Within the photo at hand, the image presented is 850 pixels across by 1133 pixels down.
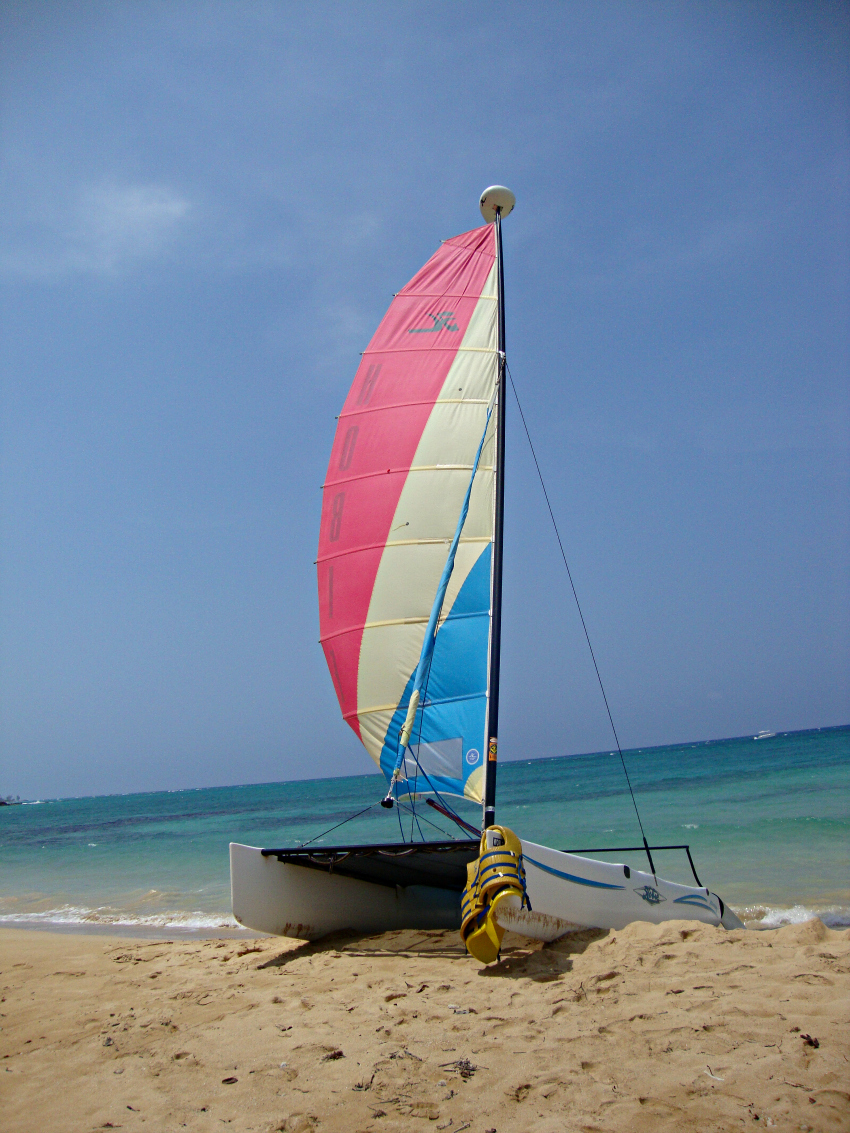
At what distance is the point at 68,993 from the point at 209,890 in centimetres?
509

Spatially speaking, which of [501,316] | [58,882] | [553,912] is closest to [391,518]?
[501,316]

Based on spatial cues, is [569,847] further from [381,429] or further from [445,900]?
[381,429]

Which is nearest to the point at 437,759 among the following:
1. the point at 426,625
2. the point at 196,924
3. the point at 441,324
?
→ the point at 426,625

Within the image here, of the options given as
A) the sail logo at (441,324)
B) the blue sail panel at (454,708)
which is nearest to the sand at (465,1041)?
the blue sail panel at (454,708)

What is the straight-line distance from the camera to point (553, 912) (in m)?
4.33

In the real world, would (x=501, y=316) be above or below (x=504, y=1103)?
above

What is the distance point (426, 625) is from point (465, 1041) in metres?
3.31

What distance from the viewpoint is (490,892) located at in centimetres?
388

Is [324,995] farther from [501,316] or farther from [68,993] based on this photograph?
[501,316]

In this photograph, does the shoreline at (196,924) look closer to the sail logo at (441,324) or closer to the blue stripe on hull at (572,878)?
the blue stripe on hull at (572,878)

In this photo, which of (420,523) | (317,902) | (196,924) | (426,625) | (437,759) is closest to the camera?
(317,902)

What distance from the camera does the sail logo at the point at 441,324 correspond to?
6.69m

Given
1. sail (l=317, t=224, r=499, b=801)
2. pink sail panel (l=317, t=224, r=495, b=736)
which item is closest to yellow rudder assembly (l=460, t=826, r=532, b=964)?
sail (l=317, t=224, r=499, b=801)

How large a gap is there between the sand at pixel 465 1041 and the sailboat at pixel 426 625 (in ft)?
1.66
